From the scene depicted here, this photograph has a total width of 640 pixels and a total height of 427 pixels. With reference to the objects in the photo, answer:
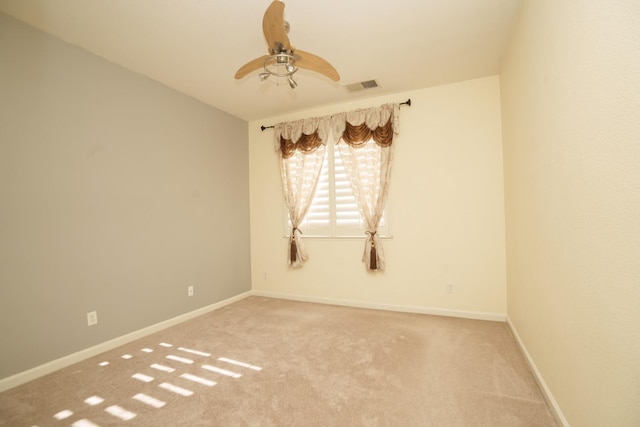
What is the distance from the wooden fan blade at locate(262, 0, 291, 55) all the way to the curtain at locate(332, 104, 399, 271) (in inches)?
76.2

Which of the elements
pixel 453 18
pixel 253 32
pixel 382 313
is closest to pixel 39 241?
pixel 253 32

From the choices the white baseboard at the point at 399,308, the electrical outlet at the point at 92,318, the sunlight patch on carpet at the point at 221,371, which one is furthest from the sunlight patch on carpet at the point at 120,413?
the white baseboard at the point at 399,308

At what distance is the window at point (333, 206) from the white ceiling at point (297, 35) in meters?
1.03

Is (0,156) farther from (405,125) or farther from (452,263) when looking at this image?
(452,263)

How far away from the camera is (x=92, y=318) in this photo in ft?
8.43

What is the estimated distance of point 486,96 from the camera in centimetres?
323

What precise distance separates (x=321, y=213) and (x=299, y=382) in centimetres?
233

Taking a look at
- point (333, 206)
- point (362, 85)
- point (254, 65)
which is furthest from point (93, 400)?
point (362, 85)

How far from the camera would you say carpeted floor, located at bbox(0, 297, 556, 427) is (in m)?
1.72

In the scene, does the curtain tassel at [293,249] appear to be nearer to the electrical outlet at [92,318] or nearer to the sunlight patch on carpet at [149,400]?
the electrical outlet at [92,318]

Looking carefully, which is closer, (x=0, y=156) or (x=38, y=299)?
(x=0, y=156)

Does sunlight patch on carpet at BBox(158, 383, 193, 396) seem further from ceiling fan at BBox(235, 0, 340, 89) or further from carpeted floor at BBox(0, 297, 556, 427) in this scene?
ceiling fan at BBox(235, 0, 340, 89)

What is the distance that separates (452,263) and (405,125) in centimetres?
176

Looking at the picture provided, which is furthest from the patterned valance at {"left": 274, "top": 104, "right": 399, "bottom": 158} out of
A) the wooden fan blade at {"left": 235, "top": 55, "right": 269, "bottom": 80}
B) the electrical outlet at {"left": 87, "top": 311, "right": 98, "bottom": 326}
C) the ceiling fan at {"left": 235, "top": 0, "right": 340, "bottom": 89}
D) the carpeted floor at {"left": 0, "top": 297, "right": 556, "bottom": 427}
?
the electrical outlet at {"left": 87, "top": 311, "right": 98, "bottom": 326}
